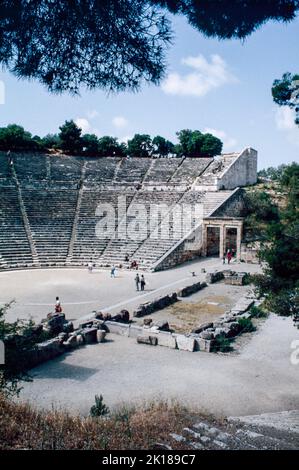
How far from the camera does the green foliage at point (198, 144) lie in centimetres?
4838

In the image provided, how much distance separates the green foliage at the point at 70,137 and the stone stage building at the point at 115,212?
4.70 m

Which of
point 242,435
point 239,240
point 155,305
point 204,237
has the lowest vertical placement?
point 155,305

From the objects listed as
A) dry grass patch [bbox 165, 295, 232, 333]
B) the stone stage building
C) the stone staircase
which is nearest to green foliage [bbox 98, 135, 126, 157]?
the stone stage building

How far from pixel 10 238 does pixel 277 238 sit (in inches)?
862

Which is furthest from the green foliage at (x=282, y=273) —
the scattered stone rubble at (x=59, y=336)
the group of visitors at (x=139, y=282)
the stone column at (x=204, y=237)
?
the stone column at (x=204, y=237)

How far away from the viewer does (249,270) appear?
82.0ft

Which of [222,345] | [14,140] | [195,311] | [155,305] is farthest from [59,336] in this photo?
[14,140]

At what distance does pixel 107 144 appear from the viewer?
47.4m

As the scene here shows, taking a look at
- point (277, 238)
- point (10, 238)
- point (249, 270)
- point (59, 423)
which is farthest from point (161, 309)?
point (10, 238)

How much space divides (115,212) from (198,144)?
20829 millimetres

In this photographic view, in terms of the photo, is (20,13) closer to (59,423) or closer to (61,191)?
(59,423)

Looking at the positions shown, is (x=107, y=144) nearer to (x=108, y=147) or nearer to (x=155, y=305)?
(x=108, y=147)
